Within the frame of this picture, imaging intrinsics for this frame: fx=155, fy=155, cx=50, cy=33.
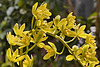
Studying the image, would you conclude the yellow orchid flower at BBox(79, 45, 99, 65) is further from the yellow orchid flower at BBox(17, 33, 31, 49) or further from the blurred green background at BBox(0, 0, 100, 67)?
the blurred green background at BBox(0, 0, 100, 67)

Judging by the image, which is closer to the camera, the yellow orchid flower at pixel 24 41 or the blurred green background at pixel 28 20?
the yellow orchid flower at pixel 24 41

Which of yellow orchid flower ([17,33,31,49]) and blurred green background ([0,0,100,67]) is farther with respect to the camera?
blurred green background ([0,0,100,67])

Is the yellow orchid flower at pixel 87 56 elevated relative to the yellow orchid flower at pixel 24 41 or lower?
lower

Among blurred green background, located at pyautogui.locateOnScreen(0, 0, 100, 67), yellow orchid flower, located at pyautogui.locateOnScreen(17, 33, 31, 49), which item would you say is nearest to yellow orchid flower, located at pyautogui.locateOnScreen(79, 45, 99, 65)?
yellow orchid flower, located at pyautogui.locateOnScreen(17, 33, 31, 49)

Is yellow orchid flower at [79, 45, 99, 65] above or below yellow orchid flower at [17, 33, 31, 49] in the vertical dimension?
below

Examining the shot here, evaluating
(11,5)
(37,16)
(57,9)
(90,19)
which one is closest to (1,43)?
(11,5)

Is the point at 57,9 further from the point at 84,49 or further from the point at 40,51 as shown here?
the point at 84,49

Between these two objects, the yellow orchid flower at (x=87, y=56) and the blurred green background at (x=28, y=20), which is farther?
the blurred green background at (x=28, y=20)

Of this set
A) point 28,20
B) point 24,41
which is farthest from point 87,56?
point 28,20

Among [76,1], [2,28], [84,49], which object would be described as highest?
[76,1]

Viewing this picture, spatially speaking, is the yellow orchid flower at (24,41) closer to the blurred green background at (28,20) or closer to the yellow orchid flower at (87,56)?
the yellow orchid flower at (87,56)

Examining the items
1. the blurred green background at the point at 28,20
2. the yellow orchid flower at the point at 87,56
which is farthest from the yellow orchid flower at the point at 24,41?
the blurred green background at the point at 28,20
